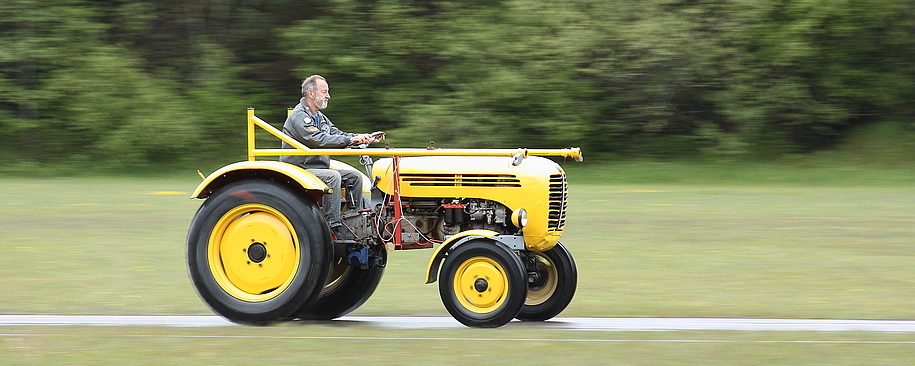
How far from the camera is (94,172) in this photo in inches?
916

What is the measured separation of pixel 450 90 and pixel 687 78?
4817mm

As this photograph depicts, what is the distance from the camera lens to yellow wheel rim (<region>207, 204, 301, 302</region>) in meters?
7.35

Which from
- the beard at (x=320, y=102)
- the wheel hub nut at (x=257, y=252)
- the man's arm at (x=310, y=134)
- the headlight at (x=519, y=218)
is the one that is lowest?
the wheel hub nut at (x=257, y=252)

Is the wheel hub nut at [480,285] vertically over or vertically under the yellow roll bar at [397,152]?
under

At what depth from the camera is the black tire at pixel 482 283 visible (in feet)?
23.0

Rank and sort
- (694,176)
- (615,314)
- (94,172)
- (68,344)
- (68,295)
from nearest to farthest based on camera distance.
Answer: (68,344)
(615,314)
(68,295)
(694,176)
(94,172)

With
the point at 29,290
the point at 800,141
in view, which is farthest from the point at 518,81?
the point at 29,290

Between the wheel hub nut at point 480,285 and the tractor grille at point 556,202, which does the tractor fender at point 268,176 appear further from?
the tractor grille at point 556,202

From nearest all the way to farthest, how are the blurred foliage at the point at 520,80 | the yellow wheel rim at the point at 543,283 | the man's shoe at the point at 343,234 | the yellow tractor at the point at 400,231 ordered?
the yellow tractor at the point at 400,231 < the man's shoe at the point at 343,234 < the yellow wheel rim at the point at 543,283 < the blurred foliage at the point at 520,80

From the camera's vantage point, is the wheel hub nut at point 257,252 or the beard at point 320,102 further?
the beard at point 320,102

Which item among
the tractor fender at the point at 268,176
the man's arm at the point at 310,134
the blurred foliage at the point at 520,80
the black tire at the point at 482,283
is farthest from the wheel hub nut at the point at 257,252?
the blurred foliage at the point at 520,80

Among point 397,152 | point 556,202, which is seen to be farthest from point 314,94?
point 556,202

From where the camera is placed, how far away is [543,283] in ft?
25.4

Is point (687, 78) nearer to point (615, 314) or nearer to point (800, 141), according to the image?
point (800, 141)
